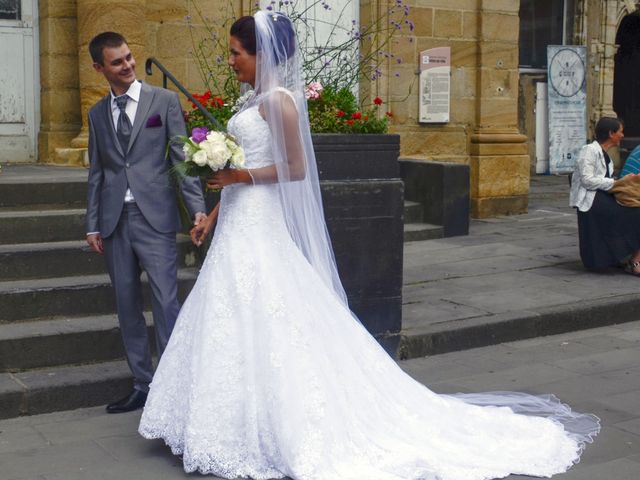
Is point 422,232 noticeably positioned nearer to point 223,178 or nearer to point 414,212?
point 414,212

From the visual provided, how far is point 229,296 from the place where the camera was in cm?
509

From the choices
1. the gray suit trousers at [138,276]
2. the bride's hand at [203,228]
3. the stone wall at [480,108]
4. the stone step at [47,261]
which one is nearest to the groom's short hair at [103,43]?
the gray suit trousers at [138,276]

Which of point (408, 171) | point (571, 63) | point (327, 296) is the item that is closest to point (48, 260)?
point (327, 296)

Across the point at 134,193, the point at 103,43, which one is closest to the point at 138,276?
the point at 134,193

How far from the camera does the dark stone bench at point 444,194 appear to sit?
11727 millimetres

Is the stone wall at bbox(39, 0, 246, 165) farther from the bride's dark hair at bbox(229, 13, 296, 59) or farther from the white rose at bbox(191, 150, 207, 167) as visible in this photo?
the white rose at bbox(191, 150, 207, 167)

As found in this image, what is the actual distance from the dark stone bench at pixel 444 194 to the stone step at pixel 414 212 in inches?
1.9

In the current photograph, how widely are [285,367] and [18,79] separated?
265 inches

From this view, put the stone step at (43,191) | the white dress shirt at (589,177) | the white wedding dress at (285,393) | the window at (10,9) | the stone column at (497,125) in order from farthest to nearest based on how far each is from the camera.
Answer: the stone column at (497,125) → the window at (10,9) → the white dress shirt at (589,177) → the stone step at (43,191) → the white wedding dress at (285,393)

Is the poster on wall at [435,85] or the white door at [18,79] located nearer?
the white door at [18,79]

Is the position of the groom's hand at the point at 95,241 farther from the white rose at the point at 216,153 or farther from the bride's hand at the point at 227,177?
the white rose at the point at 216,153

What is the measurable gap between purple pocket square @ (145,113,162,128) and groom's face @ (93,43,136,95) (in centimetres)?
22

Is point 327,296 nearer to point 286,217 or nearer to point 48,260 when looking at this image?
point 286,217

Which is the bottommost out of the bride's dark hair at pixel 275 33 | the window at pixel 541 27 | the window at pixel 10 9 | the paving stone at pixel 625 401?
the paving stone at pixel 625 401
